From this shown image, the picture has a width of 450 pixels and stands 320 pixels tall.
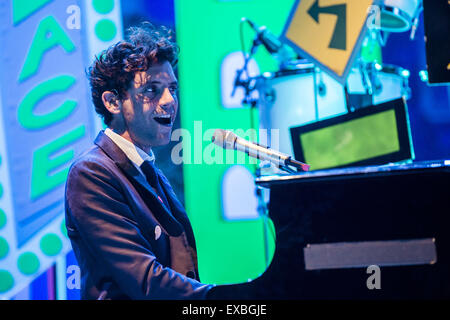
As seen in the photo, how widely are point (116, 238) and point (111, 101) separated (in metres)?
0.63

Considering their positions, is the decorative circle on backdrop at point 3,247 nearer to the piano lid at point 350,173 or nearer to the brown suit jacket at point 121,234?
the brown suit jacket at point 121,234

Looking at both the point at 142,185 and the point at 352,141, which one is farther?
the point at 352,141

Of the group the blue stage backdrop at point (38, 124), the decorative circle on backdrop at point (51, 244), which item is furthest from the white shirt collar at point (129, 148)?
the decorative circle on backdrop at point (51, 244)

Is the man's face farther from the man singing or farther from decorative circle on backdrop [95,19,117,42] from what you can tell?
decorative circle on backdrop [95,19,117,42]

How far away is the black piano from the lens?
53.7 inches

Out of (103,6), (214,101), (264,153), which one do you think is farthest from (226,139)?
(214,101)

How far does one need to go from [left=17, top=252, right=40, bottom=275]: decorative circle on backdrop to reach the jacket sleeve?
68.3 inches

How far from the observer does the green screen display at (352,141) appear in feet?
8.53

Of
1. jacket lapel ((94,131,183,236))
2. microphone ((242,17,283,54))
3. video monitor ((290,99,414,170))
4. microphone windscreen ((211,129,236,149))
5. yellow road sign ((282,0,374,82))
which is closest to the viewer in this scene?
microphone windscreen ((211,129,236,149))

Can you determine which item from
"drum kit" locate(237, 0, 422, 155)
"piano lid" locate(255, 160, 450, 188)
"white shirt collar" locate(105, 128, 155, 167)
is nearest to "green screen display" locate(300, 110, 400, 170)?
"drum kit" locate(237, 0, 422, 155)

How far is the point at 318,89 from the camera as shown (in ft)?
10.7

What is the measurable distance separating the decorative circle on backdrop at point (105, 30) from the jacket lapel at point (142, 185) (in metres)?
1.61

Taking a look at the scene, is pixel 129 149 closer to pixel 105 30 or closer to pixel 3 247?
pixel 105 30
